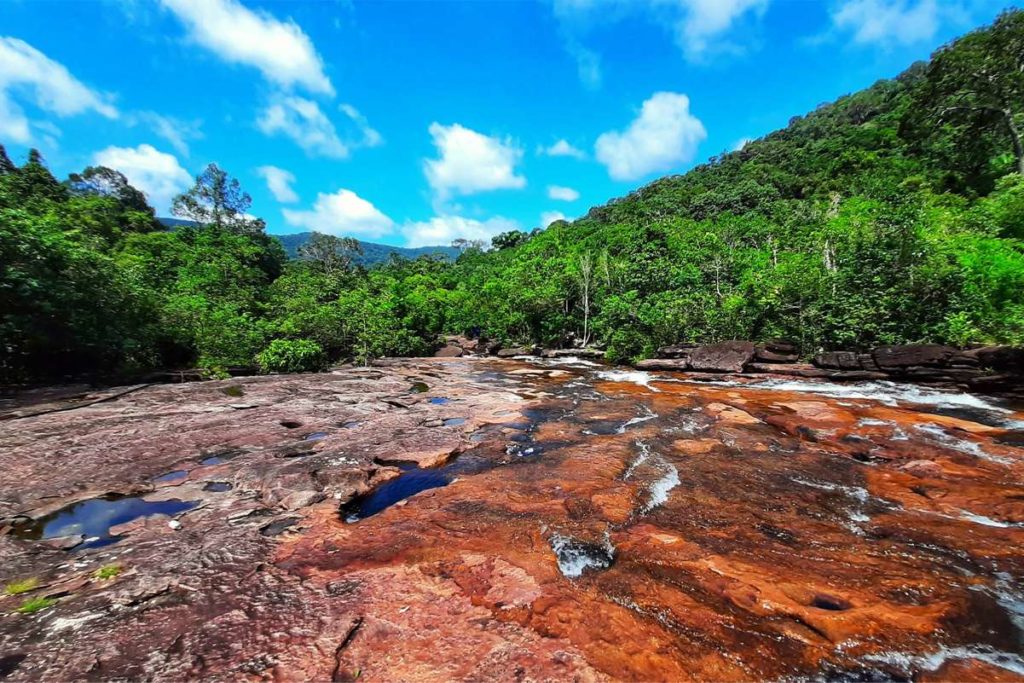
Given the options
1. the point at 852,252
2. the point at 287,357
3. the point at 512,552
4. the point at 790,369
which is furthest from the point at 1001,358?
the point at 287,357

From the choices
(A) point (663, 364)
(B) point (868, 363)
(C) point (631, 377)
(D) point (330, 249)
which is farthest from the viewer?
(D) point (330, 249)

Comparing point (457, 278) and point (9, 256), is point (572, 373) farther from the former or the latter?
point (457, 278)

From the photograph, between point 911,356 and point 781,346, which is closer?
point 911,356

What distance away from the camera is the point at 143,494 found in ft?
19.7

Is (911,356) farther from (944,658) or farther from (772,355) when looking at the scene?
(944,658)

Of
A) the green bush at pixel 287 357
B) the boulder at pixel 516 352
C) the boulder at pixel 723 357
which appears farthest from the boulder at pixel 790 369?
the green bush at pixel 287 357

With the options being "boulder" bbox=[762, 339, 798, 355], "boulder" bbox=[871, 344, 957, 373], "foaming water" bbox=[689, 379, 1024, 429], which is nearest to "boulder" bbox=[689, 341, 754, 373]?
"boulder" bbox=[762, 339, 798, 355]

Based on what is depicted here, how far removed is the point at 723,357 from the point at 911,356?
714 cm

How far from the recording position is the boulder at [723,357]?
66.7 ft

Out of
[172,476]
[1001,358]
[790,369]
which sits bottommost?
[172,476]

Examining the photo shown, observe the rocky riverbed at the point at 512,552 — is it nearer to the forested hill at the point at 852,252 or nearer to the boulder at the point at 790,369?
the boulder at the point at 790,369

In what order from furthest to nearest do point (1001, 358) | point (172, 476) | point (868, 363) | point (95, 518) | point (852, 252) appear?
point (852, 252) → point (868, 363) → point (1001, 358) → point (172, 476) → point (95, 518)

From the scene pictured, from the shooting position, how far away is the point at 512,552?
4434mm

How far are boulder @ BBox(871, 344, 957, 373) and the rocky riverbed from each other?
6.27m
